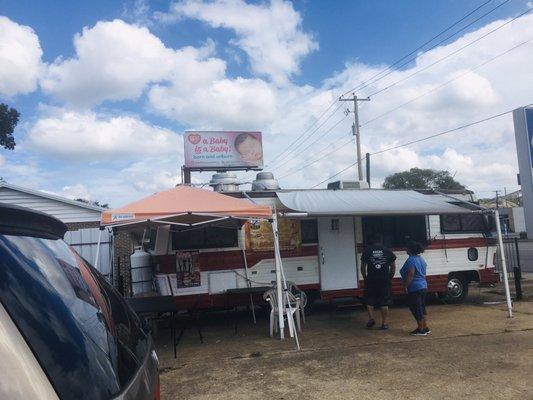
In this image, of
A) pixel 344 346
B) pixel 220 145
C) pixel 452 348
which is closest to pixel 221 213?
pixel 344 346

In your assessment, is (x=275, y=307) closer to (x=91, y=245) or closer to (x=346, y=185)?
(x=346, y=185)

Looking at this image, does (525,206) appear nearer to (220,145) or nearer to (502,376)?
(502,376)

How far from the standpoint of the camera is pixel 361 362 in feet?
21.9

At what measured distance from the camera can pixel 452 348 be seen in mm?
7219

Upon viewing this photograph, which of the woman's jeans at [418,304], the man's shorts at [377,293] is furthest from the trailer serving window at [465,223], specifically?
the woman's jeans at [418,304]

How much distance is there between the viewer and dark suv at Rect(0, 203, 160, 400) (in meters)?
1.28

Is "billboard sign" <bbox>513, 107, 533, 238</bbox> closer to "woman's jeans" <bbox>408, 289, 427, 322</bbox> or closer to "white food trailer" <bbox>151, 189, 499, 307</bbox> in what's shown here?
"white food trailer" <bbox>151, 189, 499, 307</bbox>

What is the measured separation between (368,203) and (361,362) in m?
3.79

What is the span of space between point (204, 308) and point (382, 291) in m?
3.44

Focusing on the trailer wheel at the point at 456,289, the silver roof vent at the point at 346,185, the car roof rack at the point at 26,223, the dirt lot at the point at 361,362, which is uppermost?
the silver roof vent at the point at 346,185

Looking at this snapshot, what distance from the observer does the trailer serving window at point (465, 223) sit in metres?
11.5

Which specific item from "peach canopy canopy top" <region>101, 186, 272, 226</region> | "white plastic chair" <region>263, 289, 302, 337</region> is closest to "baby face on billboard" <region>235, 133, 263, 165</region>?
"white plastic chair" <region>263, 289, 302, 337</region>

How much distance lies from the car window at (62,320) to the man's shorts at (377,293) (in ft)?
24.9

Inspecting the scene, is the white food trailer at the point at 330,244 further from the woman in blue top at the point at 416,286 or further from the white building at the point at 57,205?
the white building at the point at 57,205
